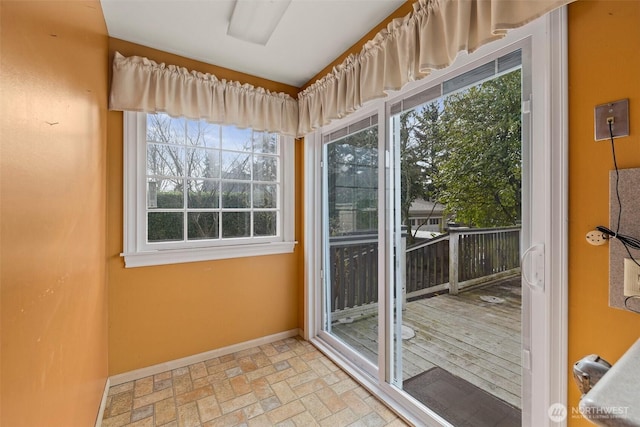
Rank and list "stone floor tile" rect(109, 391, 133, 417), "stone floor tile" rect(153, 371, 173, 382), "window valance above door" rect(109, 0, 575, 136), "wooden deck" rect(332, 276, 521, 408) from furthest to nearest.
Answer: "stone floor tile" rect(153, 371, 173, 382) → "stone floor tile" rect(109, 391, 133, 417) → "wooden deck" rect(332, 276, 521, 408) → "window valance above door" rect(109, 0, 575, 136)

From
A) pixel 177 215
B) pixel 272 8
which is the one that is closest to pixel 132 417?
pixel 177 215

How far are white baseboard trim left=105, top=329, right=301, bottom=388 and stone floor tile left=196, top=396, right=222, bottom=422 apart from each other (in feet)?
1.64

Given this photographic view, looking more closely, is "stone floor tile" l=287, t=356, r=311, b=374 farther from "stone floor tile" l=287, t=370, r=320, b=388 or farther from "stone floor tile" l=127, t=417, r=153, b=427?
"stone floor tile" l=127, t=417, r=153, b=427

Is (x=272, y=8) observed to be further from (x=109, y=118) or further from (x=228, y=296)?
(x=228, y=296)

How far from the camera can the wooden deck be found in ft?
4.15

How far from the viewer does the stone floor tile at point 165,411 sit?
64.2 inches

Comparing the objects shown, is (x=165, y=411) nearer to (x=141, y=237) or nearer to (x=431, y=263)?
Result: (x=141, y=237)

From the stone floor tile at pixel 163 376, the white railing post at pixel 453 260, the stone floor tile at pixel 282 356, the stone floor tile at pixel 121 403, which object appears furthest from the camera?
the stone floor tile at pixel 282 356

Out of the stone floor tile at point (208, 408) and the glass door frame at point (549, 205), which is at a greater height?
the glass door frame at point (549, 205)

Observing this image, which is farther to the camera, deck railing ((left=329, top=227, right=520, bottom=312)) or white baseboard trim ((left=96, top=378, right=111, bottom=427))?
white baseboard trim ((left=96, top=378, right=111, bottom=427))

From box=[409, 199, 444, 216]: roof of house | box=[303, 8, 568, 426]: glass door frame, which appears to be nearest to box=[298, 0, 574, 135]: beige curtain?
box=[303, 8, 568, 426]: glass door frame

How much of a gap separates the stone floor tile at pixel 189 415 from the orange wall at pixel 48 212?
1.47 ft

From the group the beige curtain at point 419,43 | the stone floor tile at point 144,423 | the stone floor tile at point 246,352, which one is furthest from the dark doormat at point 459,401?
the beige curtain at point 419,43

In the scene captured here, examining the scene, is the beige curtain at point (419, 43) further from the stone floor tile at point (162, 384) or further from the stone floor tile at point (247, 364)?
the stone floor tile at point (162, 384)
